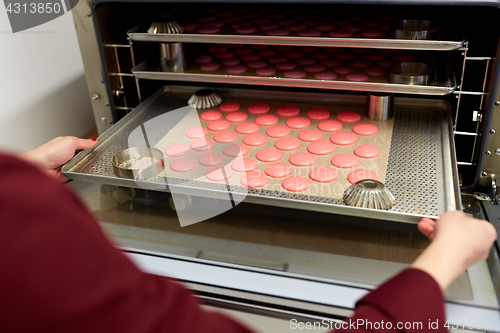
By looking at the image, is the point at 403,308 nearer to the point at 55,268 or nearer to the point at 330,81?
the point at 55,268

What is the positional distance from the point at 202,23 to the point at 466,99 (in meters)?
0.98

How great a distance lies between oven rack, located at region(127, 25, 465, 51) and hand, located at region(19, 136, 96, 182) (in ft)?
1.33

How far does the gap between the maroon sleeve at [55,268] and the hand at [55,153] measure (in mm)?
878

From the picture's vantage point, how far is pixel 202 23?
161 centimetres

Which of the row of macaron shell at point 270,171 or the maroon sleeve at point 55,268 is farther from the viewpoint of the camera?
the row of macaron shell at point 270,171

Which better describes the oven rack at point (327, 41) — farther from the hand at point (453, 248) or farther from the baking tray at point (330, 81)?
the hand at point (453, 248)

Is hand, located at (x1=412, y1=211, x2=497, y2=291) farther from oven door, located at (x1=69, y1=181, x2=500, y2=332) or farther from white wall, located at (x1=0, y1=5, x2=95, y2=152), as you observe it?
white wall, located at (x1=0, y1=5, x2=95, y2=152)

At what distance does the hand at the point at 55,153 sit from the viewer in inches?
47.6

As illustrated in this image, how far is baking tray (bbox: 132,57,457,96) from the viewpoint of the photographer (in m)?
1.23

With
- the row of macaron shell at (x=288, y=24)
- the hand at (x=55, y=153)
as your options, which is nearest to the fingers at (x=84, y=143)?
the hand at (x=55, y=153)

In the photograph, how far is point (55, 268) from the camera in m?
0.39

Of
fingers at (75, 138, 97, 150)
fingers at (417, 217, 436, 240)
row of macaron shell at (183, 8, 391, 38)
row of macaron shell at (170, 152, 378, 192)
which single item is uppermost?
row of macaron shell at (183, 8, 391, 38)

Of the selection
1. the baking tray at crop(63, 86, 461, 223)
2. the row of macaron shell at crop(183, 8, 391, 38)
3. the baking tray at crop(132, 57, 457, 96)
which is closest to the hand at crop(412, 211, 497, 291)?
the baking tray at crop(63, 86, 461, 223)

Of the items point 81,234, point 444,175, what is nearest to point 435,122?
point 444,175
